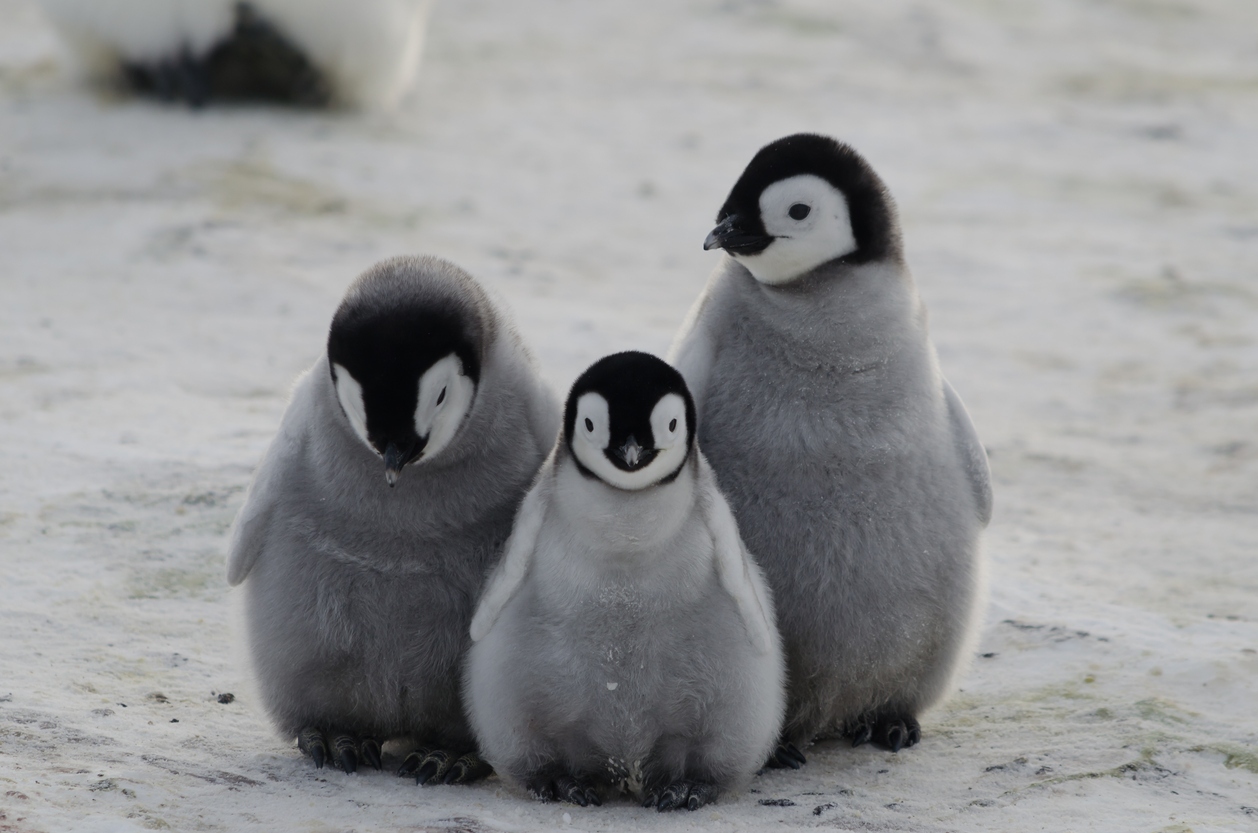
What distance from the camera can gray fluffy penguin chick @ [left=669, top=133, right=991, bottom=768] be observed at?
2.70 m

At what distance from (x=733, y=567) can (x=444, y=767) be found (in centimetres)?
68

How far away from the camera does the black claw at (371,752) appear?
2.67 m

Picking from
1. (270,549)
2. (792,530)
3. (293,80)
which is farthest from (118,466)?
(293,80)

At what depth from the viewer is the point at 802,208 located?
105 inches

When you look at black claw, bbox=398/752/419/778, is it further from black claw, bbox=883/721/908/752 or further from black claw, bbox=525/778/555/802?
black claw, bbox=883/721/908/752

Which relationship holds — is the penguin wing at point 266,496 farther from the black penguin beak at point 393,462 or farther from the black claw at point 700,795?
the black claw at point 700,795

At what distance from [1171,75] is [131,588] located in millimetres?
8967

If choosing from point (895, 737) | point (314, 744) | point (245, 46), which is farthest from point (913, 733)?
point (245, 46)

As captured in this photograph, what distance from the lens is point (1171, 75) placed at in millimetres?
10094

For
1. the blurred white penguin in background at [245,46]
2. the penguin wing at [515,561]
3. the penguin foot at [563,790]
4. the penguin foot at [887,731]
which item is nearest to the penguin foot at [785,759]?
the penguin foot at [887,731]

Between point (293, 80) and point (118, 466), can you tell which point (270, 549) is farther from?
point (293, 80)

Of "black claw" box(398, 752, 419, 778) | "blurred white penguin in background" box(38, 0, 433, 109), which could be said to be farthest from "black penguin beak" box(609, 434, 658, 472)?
"blurred white penguin in background" box(38, 0, 433, 109)

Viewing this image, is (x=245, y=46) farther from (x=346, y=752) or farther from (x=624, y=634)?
(x=624, y=634)

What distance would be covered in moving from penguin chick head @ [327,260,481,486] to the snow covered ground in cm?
63
